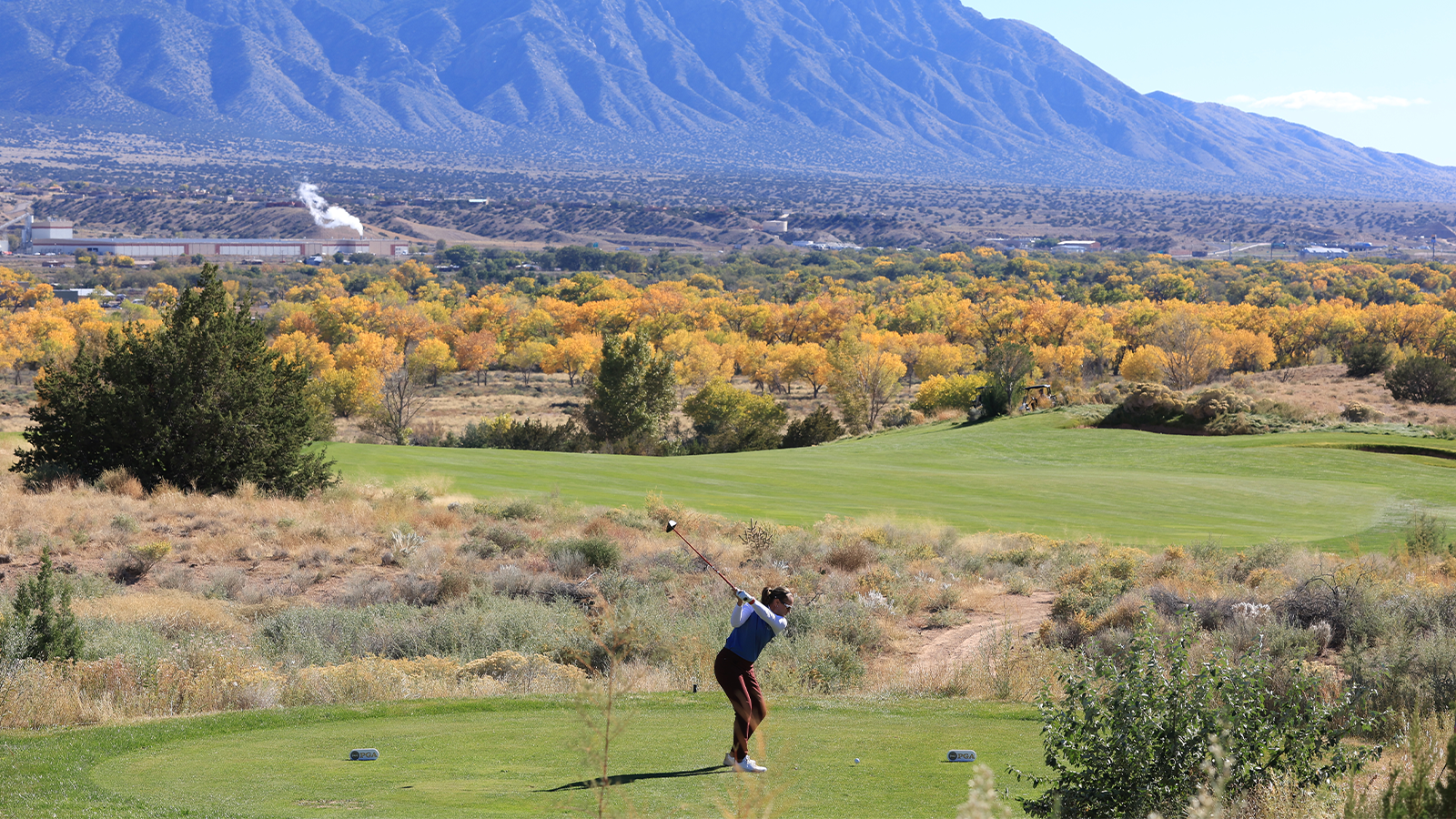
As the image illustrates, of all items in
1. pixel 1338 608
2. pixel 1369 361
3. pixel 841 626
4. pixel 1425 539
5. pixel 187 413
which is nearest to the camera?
pixel 1338 608

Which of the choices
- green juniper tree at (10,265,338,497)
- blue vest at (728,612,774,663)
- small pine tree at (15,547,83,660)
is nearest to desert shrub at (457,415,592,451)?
green juniper tree at (10,265,338,497)

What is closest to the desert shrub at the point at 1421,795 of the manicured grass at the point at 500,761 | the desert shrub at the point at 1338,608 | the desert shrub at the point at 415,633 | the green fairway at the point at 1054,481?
the manicured grass at the point at 500,761

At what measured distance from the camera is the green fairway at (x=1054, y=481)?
81.1 ft

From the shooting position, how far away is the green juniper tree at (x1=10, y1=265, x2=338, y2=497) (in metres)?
23.7

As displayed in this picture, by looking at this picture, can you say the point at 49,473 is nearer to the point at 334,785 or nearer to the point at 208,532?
the point at 208,532

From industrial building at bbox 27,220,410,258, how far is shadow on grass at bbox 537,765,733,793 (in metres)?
183

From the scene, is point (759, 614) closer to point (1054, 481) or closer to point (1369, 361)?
point (1054, 481)

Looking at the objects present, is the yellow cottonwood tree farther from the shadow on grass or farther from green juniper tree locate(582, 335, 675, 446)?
the shadow on grass

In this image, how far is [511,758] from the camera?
8.73 metres

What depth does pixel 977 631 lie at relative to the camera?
55.8ft

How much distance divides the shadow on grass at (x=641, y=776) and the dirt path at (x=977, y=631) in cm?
641

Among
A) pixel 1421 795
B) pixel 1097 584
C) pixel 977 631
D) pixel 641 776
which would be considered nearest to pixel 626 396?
pixel 1097 584

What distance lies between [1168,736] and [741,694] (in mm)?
2812

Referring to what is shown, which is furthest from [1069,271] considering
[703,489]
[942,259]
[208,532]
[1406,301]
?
[208,532]
